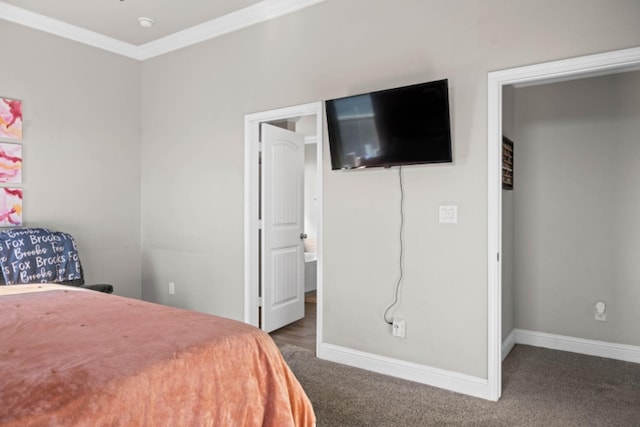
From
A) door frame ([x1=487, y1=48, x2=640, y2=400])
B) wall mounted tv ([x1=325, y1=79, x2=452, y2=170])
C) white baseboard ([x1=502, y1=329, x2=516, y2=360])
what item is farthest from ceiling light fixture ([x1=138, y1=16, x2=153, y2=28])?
white baseboard ([x1=502, y1=329, x2=516, y2=360])

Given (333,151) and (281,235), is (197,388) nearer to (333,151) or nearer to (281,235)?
(333,151)

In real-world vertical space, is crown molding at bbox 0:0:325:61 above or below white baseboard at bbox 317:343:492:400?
above

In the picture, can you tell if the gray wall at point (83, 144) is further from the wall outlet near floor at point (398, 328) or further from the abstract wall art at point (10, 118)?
the wall outlet near floor at point (398, 328)

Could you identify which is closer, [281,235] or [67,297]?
[67,297]

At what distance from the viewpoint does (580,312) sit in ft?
11.8

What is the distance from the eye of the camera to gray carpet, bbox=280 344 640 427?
93.7 inches

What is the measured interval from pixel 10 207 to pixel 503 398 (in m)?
4.13

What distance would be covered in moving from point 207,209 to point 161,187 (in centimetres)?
72

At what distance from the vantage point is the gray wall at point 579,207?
3.42 m

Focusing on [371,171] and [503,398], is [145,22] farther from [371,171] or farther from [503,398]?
[503,398]

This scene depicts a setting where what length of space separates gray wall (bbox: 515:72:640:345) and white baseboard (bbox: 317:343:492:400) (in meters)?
1.47

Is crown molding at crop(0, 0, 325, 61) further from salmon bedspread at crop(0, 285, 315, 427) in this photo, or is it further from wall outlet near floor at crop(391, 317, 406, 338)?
salmon bedspread at crop(0, 285, 315, 427)

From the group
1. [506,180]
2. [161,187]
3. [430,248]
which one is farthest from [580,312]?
[161,187]

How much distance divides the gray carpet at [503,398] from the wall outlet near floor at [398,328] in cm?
31
